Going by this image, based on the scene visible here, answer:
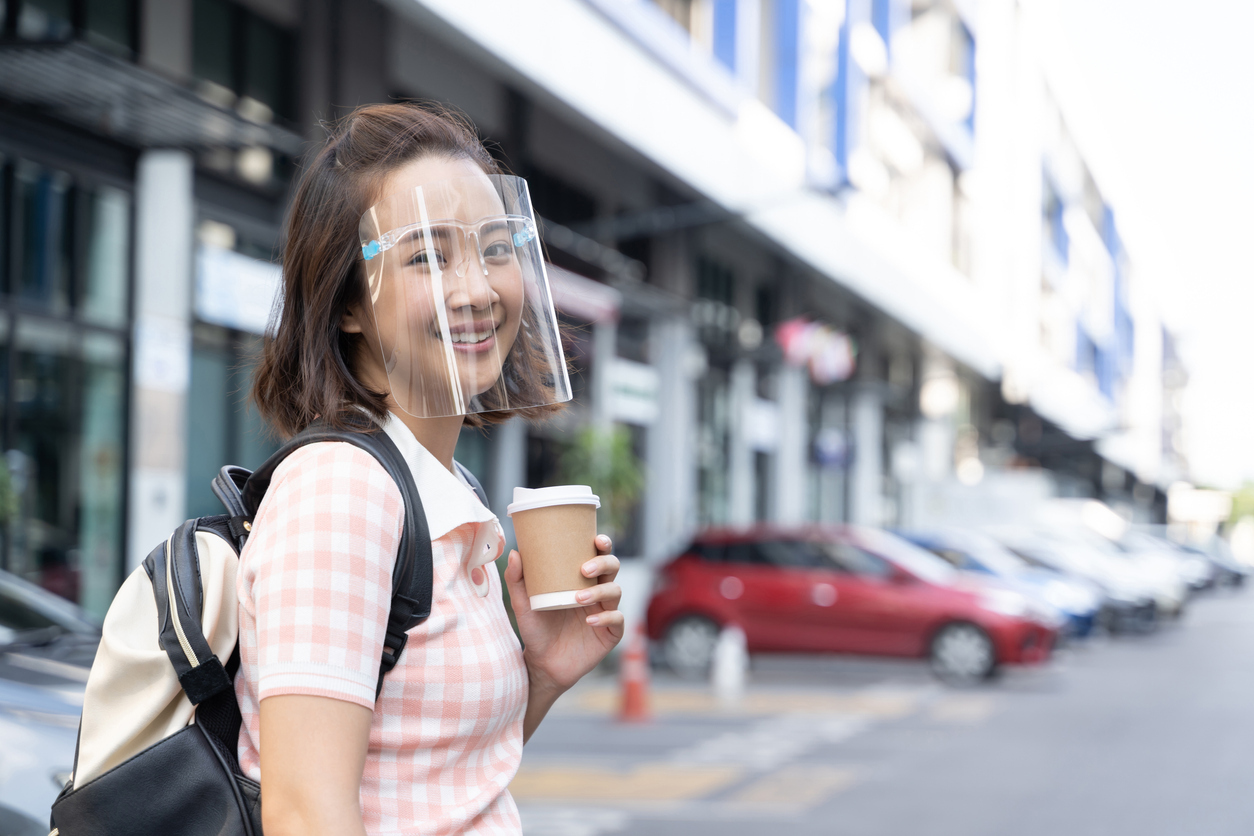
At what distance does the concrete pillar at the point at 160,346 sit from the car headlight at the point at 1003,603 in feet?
28.3

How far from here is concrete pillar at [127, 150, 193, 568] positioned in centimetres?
1008

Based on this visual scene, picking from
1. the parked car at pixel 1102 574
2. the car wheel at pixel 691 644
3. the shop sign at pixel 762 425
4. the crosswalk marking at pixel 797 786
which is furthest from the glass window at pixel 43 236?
the shop sign at pixel 762 425

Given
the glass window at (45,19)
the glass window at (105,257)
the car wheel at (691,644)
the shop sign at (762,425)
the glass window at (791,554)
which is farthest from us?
the shop sign at (762,425)

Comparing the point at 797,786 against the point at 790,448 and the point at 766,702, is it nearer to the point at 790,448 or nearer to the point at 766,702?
the point at 766,702

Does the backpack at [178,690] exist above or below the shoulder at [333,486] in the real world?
below

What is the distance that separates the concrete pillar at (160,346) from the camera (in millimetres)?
10078

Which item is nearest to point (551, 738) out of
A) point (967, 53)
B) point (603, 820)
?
point (603, 820)

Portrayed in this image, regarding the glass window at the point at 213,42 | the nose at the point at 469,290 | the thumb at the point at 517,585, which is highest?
the glass window at the point at 213,42

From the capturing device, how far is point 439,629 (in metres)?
1.50

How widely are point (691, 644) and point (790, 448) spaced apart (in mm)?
11757

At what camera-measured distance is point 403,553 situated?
Answer: 1448 millimetres

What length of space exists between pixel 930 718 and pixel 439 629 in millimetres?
11214

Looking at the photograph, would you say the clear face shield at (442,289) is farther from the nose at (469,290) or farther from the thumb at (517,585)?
the thumb at (517,585)

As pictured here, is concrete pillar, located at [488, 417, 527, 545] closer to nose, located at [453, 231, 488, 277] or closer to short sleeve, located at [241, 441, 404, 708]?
nose, located at [453, 231, 488, 277]
